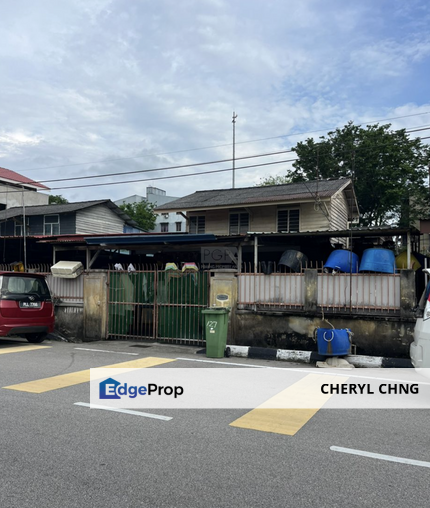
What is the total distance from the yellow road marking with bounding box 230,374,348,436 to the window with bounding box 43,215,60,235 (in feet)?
80.2

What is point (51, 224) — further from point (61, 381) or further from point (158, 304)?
point (61, 381)

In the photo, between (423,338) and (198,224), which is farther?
(198,224)

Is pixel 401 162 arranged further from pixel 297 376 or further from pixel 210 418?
pixel 210 418

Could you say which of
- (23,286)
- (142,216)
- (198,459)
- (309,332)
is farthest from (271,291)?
(142,216)

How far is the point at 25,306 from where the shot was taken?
1154 centimetres

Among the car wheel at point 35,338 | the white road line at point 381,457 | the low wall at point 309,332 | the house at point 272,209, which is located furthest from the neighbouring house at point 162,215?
the white road line at point 381,457

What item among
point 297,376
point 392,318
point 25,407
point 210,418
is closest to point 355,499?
point 210,418

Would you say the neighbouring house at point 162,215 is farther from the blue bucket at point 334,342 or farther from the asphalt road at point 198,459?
the asphalt road at point 198,459

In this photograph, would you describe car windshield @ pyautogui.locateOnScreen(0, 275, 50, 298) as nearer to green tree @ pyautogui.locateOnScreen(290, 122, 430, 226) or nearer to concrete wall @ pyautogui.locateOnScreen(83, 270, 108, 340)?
concrete wall @ pyautogui.locateOnScreen(83, 270, 108, 340)

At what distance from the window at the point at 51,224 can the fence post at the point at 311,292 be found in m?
21.5

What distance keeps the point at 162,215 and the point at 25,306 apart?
144ft

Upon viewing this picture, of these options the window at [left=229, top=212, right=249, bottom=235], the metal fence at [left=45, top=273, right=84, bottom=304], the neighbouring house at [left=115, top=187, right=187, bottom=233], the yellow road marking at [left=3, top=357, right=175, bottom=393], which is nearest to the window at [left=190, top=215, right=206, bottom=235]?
the window at [left=229, top=212, right=249, bottom=235]

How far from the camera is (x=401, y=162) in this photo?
31.4m

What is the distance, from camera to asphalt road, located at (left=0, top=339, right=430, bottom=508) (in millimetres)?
3461
